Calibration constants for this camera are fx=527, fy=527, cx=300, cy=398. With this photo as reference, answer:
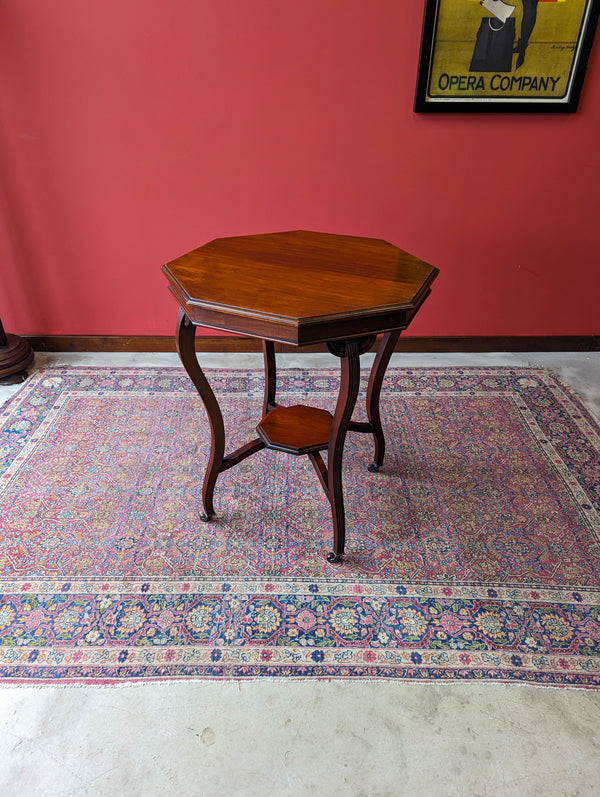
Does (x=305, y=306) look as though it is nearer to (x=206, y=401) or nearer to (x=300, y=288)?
(x=300, y=288)

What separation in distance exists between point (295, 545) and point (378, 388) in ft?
2.46

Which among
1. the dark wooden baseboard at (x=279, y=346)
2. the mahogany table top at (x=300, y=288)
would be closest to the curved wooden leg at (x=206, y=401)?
the mahogany table top at (x=300, y=288)

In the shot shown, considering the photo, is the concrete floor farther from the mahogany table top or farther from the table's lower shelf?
the mahogany table top

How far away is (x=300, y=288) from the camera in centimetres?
169

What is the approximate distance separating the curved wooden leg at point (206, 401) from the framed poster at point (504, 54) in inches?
74.4

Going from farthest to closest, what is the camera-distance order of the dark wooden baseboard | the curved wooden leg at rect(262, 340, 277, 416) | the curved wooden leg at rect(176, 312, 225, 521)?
the dark wooden baseboard, the curved wooden leg at rect(262, 340, 277, 416), the curved wooden leg at rect(176, 312, 225, 521)

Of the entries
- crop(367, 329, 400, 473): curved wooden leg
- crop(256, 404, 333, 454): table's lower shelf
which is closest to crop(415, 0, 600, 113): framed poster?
crop(367, 329, 400, 473): curved wooden leg

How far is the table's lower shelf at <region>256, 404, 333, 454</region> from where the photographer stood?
6.93ft

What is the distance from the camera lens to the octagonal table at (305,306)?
61.7 inches

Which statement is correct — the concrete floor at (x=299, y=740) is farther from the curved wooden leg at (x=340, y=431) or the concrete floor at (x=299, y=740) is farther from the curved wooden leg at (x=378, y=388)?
the curved wooden leg at (x=378, y=388)

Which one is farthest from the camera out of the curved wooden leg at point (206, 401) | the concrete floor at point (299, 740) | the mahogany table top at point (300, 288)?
the curved wooden leg at point (206, 401)

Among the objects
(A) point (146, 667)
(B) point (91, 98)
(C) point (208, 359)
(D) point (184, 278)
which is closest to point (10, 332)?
(C) point (208, 359)

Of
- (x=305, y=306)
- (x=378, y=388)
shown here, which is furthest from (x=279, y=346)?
(x=305, y=306)

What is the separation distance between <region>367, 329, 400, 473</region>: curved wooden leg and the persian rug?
104 millimetres
